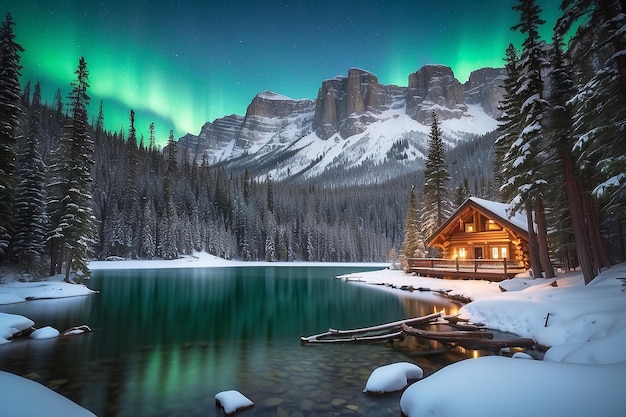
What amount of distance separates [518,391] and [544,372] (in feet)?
2.67

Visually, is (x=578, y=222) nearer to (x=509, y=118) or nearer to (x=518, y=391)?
(x=509, y=118)

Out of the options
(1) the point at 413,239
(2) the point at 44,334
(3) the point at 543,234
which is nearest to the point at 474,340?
(3) the point at 543,234

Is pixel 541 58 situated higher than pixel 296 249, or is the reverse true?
pixel 541 58

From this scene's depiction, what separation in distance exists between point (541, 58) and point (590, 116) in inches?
346

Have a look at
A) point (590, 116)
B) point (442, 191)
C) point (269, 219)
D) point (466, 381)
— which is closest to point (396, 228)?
point (269, 219)

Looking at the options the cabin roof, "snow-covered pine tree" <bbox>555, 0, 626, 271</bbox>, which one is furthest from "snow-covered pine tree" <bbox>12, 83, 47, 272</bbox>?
"snow-covered pine tree" <bbox>555, 0, 626, 271</bbox>

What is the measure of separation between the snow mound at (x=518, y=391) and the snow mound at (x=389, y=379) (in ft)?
4.88

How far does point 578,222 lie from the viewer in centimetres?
1802

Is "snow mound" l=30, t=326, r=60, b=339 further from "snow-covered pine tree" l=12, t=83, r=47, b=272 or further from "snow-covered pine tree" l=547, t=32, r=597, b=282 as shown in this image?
"snow-covered pine tree" l=547, t=32, r=597, b=282

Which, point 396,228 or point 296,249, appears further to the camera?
point 396,228

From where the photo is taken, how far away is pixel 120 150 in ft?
399

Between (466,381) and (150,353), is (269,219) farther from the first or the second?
(466,381)

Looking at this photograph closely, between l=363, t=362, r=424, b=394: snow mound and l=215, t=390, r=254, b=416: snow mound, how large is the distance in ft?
10.4

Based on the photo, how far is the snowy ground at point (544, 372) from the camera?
206 inches
